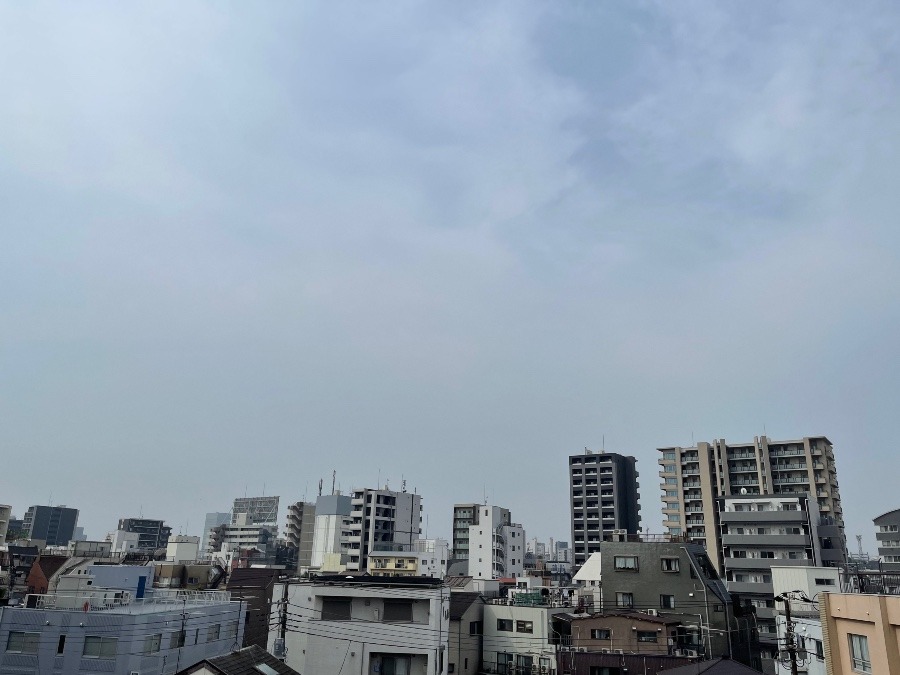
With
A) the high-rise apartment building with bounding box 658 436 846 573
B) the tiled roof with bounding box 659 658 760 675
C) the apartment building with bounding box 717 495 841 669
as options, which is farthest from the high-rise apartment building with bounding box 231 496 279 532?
the tiled roof with bounding box 659 658 760 675

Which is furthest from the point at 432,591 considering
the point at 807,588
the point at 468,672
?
the point at 807,588

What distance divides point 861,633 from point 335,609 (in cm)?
3330

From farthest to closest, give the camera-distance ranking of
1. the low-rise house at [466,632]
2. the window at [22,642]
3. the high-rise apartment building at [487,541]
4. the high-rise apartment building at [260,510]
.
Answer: the high-rise apartment building at [260,510], the high-rise apartment building at [487,541], the low-rise house at [466,632], the window at [22,642]

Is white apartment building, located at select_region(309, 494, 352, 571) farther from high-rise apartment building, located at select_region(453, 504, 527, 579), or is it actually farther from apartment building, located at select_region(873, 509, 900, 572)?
apartment building, located at select_region(873, 509, 900, 572)

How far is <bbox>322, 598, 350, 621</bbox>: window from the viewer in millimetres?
45709

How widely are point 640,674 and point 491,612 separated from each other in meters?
14.3

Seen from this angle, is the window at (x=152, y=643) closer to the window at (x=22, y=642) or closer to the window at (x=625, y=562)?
the window at (x=22, y=642)

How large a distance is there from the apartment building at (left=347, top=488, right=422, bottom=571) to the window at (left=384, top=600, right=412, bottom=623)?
230 ft

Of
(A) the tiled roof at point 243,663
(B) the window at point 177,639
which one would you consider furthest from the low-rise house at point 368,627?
(A) the tiled roof at point 243,663

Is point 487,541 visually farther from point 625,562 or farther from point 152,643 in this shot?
point 152,643

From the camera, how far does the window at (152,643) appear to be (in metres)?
35.4

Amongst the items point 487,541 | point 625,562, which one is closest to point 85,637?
point 625,562

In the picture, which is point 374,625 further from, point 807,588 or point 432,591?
point 807,588

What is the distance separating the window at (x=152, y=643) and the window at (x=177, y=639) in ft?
3.60
